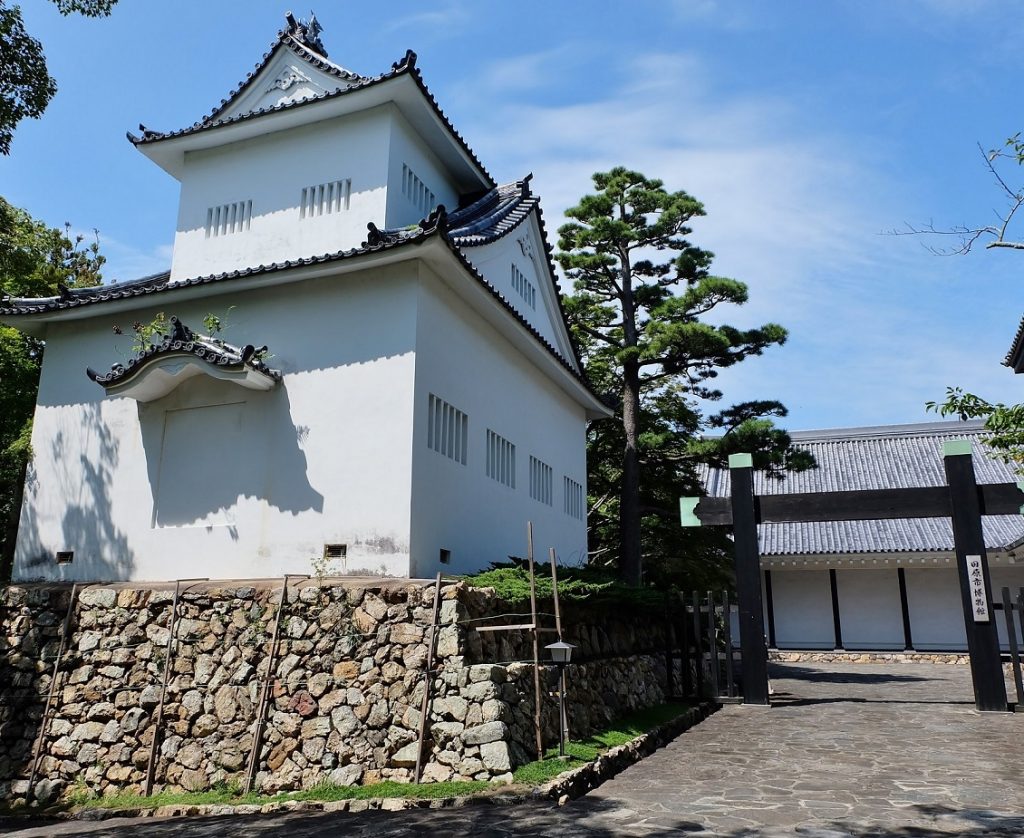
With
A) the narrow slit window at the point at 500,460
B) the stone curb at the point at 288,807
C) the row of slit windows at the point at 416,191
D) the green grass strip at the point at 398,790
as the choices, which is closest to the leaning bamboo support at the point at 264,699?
the green grass strip at the point at 398,790

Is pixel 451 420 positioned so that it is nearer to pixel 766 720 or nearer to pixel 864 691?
pixel 766 720

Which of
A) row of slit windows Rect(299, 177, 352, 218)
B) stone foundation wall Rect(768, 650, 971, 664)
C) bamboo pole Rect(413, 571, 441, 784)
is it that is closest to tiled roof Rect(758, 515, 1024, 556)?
stone foundation wall Rect(768, 650, 971, 664)

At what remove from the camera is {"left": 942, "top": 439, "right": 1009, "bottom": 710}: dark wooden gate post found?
13.4 metres

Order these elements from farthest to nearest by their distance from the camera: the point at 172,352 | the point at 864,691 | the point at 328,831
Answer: the point at 864,691
the point at 172,352
the point at 328,831

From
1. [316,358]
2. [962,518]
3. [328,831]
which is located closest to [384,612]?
[328,831]

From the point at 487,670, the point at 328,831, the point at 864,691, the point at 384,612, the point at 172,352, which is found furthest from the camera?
the point at 864,691

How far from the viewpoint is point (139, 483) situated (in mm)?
13109

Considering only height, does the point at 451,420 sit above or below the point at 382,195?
below

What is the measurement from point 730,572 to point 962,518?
9.97 meters

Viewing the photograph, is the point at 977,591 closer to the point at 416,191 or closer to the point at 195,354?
the point at 416,191

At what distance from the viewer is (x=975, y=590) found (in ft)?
44.4

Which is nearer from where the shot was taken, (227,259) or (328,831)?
(328,831)

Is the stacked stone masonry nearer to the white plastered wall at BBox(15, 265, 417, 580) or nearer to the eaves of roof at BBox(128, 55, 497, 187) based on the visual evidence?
the white plastered wall at BBox(15, 265, 417, 580)

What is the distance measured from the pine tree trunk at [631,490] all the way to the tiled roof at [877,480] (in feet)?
29.6
